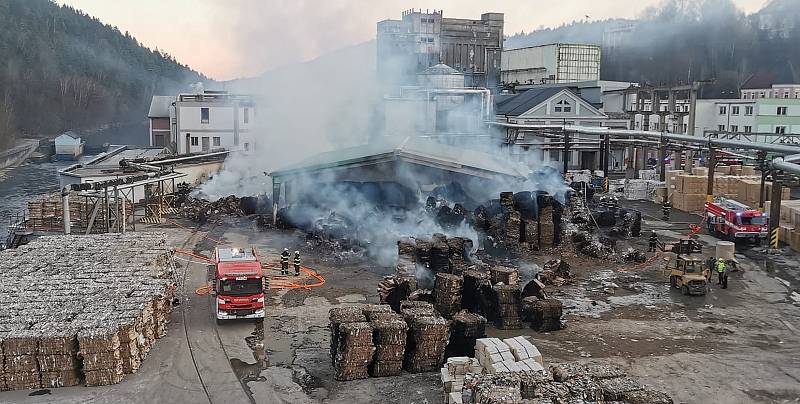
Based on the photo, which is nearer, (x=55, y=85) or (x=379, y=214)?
(x=379, y=214)

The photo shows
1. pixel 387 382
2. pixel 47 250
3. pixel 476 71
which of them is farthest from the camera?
pixel 476 71

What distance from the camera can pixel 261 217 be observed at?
3447 centimetres

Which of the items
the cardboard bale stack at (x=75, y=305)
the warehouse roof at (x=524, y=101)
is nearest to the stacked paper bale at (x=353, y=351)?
the cardboard bale stack at (x=75, y=305)

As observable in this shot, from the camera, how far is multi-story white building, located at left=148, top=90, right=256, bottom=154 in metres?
57.3

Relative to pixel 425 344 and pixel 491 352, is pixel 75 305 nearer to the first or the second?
pixel 425 344

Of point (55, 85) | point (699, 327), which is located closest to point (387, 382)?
point (699, 327)

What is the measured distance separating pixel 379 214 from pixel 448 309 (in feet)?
44.5

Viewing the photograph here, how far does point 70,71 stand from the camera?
139250mm

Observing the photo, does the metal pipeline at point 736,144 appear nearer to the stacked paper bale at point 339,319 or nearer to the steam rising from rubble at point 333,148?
the steam rising from rubble at point 333,148

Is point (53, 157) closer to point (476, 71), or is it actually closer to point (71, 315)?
point (476, 71)

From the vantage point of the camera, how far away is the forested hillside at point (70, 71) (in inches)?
4798

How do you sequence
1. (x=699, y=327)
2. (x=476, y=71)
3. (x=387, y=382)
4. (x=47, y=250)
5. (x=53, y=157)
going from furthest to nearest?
1. (x=53, y=157)
2. (x=476, y=71)
3. (x=47, y=250)
4. (x=699, y=327)
5. (x=387, y=382)

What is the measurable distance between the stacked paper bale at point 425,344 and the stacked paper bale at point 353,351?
3.08ft

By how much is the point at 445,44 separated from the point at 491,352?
64.5 m
